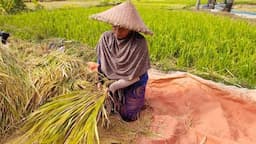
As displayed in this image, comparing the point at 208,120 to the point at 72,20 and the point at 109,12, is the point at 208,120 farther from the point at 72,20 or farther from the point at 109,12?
the point at 72,20

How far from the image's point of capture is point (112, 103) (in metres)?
2.42

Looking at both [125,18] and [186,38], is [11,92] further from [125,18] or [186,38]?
[186,38]

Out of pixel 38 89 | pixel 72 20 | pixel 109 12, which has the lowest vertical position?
pixel 72 20

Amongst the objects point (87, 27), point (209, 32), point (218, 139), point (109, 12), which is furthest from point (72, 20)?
point (218, 139)

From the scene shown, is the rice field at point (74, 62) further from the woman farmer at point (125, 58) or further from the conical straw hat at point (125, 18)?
the conical straw hat at point (125, 18)

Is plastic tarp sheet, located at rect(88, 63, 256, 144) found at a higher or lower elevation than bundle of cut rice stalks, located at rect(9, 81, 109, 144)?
lower

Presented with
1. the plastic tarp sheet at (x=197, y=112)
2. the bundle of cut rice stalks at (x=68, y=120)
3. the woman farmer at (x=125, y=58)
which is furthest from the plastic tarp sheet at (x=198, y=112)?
the bundle of cut rice stalks at (x=68, y=120)

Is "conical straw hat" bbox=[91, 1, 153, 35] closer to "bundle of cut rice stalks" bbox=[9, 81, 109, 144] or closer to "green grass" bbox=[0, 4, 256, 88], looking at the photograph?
"bundle of cut rice stalks" bbox=[9, 81, 109, 144]

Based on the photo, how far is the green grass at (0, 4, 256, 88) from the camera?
359 cm

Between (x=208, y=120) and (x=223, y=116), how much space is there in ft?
0.37

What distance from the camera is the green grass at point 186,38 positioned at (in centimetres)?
359

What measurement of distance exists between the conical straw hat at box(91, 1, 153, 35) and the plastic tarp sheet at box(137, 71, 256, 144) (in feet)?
1.92

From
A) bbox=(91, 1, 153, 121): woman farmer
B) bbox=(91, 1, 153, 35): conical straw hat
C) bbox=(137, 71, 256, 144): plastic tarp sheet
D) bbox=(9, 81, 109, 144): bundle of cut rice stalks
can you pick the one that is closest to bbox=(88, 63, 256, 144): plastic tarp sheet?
bbox=(137, 71, 256, 144): plastic tarp sheet

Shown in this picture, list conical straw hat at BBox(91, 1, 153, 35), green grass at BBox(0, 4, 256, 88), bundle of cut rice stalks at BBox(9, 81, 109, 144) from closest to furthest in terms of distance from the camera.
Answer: bundle of cut rice stalks at BBox(9, 81, 109, 144) < conical straw hat at BBox(91, 1, 153, 35) < green grass at BBox(0, 4, 256, 88)
